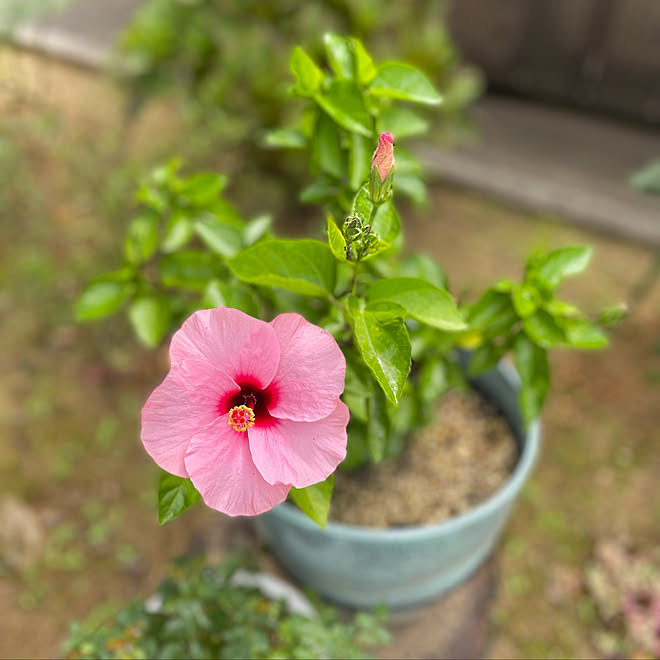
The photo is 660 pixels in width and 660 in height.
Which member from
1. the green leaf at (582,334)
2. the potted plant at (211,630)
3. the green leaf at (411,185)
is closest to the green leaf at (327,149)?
the green leaf at (411,185)

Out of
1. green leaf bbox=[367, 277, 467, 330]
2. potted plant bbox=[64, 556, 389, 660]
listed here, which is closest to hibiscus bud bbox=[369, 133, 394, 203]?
green leaf bbox=[367, 277, 467, 330]

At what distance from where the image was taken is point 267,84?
2354mm

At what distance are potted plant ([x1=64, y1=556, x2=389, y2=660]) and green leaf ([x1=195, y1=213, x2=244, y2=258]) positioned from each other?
57 cm

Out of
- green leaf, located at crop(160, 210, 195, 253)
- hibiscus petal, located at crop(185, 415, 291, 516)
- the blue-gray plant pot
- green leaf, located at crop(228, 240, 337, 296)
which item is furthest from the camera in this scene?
the blue-gray plant pot

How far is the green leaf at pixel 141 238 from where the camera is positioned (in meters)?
1.13

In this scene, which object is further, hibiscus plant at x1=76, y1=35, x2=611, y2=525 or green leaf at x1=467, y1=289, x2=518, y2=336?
green leaf at x1=467, y1=289, x2=518, y2=336

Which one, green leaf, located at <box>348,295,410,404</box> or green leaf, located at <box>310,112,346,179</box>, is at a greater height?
green leaf, located at <box>310,112,346,179</box>

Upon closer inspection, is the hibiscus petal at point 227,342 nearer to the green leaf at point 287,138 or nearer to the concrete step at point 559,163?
the green leaf at point 287,138

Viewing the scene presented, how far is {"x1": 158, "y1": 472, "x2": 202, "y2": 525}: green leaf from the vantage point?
75 centimetres

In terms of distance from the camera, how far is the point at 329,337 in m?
0.71

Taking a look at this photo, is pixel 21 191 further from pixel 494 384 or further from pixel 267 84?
pixel 494 384

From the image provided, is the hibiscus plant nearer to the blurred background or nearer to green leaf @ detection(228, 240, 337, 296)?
green leaf @ detection(228, 240, 337, 296)

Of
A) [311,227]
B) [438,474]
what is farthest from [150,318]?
[311,227]

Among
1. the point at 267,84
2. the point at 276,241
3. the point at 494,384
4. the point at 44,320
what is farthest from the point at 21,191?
the point at 276,241
